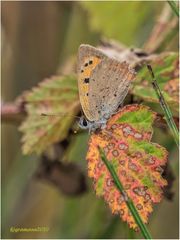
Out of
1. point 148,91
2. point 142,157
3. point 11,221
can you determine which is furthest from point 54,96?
point 11,221

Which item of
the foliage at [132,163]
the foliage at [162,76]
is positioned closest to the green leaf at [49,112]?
the foliage at [162,76]

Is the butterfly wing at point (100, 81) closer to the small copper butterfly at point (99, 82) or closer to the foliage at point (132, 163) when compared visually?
the small copper butterfly at point (99, 82)

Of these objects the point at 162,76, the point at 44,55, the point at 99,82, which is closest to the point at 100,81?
the point at 99,82

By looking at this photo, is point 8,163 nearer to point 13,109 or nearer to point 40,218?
point 40,218

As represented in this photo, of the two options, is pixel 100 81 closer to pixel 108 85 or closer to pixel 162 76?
pixel 108 85

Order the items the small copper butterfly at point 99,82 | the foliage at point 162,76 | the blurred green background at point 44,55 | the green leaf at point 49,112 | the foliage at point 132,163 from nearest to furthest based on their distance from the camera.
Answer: the foliage at point 132,163 → the small copper butterfly at point 99,82 → the foliage at point 162,76 → the green leaf at point 49,112 → the blurred green background at point 44,55

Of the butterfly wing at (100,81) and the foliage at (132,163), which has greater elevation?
the butterfly wing at (100,81)

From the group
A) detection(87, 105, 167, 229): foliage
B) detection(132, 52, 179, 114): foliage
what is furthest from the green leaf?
detection(87, 105, 167, 229): foliage
